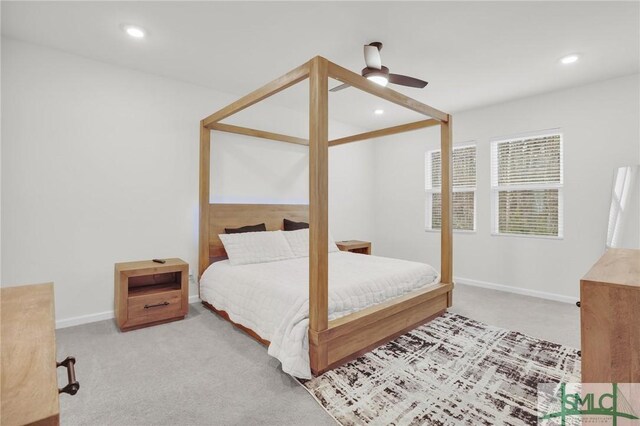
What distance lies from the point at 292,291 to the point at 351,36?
2134mm

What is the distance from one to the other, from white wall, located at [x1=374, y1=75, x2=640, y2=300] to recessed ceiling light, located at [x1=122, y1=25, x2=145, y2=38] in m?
4.10

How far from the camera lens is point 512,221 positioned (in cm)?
427

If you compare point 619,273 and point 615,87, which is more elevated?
point 615,87

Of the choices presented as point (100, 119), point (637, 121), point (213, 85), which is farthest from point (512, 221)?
point (100, 119)

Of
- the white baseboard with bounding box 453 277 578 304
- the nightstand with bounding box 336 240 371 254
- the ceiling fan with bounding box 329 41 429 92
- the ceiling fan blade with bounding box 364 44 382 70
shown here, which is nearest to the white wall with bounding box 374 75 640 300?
the white baseboard with bounding box 453 277 578 304

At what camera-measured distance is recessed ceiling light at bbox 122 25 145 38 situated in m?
2.48

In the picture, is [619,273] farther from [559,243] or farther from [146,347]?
[559,243]

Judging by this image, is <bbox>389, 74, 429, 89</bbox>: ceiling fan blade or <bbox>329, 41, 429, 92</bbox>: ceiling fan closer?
<bbox>329, 41, 429, 92</bbox>: ceiling fan

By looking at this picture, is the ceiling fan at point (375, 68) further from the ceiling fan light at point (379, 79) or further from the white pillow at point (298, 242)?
the white pillow at point (298, 242)

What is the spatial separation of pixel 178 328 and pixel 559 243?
4455 mm

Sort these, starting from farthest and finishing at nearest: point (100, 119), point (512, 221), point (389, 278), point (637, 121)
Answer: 1. point (512, 221)
2. point (637, 121)
3. point (100, 119)
4. point (389, 278)

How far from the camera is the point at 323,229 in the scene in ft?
6.90

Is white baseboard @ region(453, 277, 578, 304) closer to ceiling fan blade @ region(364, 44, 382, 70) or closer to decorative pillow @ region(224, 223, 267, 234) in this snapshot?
decorative pillow @ region(224, 223, 267, 234)

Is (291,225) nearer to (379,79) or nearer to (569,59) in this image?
(379,79)
